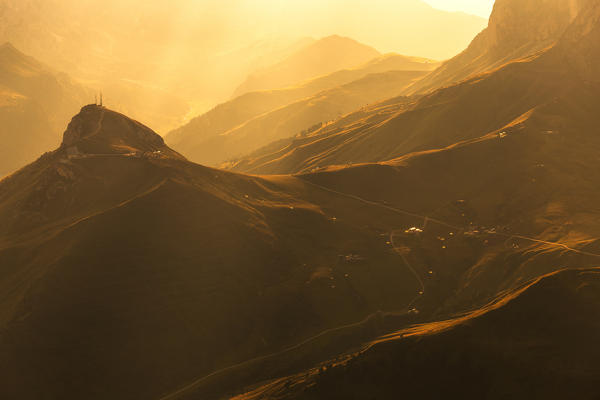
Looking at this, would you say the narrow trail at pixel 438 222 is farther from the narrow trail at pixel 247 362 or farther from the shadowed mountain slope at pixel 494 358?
the narrow trail at pixel 247 362

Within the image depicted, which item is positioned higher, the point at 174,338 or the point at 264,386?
the point at 174,338

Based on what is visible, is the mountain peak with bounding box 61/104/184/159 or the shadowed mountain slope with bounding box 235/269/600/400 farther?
the mountain peak with bounding box 61/104/184/159

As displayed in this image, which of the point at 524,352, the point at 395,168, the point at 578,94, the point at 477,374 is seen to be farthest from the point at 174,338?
the point at 578,94

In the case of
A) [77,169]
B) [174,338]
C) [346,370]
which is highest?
[77,169]

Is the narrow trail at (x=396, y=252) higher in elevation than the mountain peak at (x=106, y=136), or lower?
lower

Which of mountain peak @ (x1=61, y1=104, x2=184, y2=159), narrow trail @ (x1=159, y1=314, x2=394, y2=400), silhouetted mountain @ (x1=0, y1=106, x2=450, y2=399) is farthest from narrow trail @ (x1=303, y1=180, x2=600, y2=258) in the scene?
mountain peak @ (x1=61, y1=104, x2=184, y2=159)

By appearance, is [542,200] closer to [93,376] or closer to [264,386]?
[264,386]

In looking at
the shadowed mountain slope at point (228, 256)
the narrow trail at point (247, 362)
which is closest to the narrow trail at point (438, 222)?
the shadowed mountain slope at point (228, 256)

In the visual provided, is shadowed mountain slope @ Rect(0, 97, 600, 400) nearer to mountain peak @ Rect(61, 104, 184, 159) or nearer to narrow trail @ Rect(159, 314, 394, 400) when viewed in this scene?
narrow trail @ Rect(159, 314, 394, 400)
